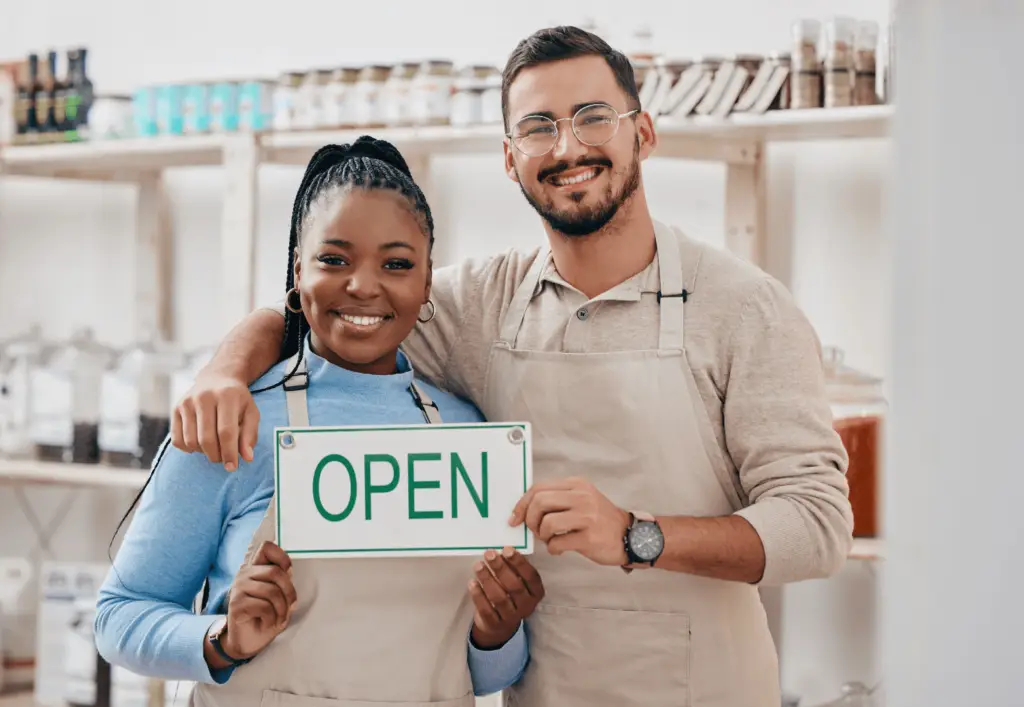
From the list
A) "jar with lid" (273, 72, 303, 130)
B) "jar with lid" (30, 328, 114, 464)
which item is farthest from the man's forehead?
"jar with lid" (30, 328, 114, 464)

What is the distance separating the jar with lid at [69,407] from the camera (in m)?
2.82

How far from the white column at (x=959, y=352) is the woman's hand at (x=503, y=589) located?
80 cm

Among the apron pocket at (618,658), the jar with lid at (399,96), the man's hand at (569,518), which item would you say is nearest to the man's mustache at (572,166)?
the man's hand at (569,518)

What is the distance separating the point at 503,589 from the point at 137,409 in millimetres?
1732

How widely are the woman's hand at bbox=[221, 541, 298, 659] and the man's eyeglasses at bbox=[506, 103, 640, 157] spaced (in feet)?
1.81

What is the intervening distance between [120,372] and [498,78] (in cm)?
113

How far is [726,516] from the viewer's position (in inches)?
52.9

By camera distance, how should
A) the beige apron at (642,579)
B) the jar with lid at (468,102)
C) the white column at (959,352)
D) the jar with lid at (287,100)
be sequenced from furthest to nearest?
the jar with lid at (287,100), the jar with lid at (468,102), the beige apron at (642,579), the white column at (959,352)

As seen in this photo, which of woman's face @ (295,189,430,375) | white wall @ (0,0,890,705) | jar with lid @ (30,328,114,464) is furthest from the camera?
jar with lid @ (30,328,114,464)

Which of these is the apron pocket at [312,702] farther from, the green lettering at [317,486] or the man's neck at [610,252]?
the man's neck at [610,252]

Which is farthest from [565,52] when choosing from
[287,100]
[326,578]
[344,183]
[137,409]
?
[137,409]

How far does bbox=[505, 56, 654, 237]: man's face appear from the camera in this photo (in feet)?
4.55

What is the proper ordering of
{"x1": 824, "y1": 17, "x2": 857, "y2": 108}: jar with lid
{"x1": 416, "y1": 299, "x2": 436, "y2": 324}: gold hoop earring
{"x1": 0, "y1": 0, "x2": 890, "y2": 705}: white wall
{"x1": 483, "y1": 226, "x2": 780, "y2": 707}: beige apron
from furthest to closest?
{"x1": 0, "y1": 0, "x2": 890, "y2": 705}: white wall, {"x1": 824, "y1": 17, "x2": 857, "y2": 108}: jar with lid, {"x1": 416, "y1": 299, "x2": 436, "y2": 324}: gold hoop earring, {"x1": 483, "y1": 226, "x2": 780, "y2": 707}: beige apron

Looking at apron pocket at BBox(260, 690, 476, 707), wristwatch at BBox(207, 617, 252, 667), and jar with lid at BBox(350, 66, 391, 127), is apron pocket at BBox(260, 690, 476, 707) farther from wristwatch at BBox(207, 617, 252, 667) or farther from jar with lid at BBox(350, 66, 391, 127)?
jar with lid at BBox(350, 66, 391, 127)
